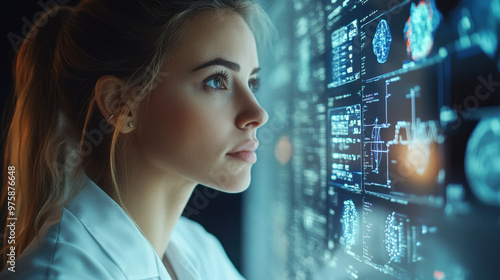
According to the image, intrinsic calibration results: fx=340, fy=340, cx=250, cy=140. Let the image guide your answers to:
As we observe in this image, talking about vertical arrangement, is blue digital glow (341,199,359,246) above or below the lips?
below

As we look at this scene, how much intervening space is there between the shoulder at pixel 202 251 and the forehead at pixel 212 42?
24.2 inches

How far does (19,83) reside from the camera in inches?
38.2

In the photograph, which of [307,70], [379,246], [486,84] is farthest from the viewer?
[307,70]

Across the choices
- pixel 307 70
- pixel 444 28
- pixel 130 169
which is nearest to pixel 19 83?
pixel 130 169

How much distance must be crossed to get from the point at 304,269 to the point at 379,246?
0.40m

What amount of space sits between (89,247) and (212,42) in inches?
20.8

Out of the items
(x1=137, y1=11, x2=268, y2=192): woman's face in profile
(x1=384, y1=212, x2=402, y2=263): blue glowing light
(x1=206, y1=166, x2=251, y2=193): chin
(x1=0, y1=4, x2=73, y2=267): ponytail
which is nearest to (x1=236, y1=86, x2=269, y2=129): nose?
(x1=137, y1=11, x2=268, y2=192): woman's face in profile

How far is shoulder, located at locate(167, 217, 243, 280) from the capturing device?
3.68ft

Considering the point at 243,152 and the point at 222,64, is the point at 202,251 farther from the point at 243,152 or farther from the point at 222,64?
the point at 222,64

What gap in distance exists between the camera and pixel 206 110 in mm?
779

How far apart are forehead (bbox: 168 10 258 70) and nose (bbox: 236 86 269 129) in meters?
0.08

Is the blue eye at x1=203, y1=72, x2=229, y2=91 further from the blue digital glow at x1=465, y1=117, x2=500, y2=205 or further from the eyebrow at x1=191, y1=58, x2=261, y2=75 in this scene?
the blue digital glow at x1=465, y1=117, x2=500, y2=205

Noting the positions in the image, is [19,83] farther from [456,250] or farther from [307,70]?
[456,250]

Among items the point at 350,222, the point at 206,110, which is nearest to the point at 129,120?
the point at 206,110
